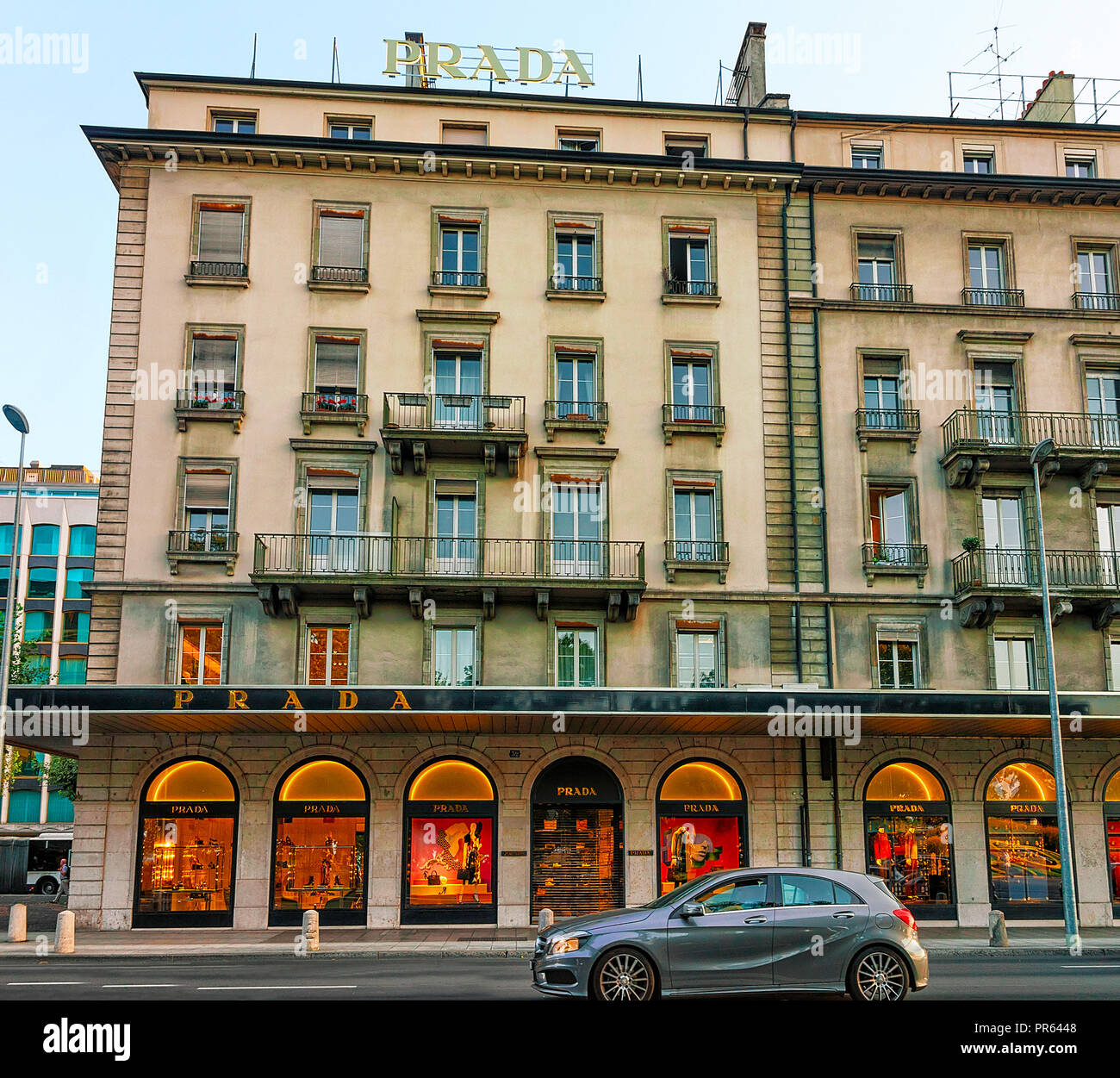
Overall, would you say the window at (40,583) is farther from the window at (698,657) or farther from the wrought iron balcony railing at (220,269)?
the window at (698,657)

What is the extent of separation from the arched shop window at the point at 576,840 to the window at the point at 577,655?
2.01 metres

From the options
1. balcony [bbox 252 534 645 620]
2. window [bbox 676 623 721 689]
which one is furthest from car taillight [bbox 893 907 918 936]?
window [bbox 676 623 721 689]

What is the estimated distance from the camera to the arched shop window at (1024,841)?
27.2 meters

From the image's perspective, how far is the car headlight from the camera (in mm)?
12031

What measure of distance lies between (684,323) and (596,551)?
23.4 ft

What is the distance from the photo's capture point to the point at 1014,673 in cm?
2853

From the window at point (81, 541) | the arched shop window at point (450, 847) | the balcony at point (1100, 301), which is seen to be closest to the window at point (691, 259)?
the balcony at point (1100, 301)

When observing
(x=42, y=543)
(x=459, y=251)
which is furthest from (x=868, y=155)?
(x=42, y=543)

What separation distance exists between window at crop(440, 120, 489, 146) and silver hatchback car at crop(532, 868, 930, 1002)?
80.2 ft

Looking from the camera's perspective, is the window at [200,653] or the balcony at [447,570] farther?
the window at [200,653]

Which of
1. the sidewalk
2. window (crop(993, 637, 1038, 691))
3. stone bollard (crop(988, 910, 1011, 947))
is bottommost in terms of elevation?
the sidewalk

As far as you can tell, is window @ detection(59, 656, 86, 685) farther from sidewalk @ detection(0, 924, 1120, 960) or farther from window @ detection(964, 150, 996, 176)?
window @ detection(964, 150, 996, 176)
